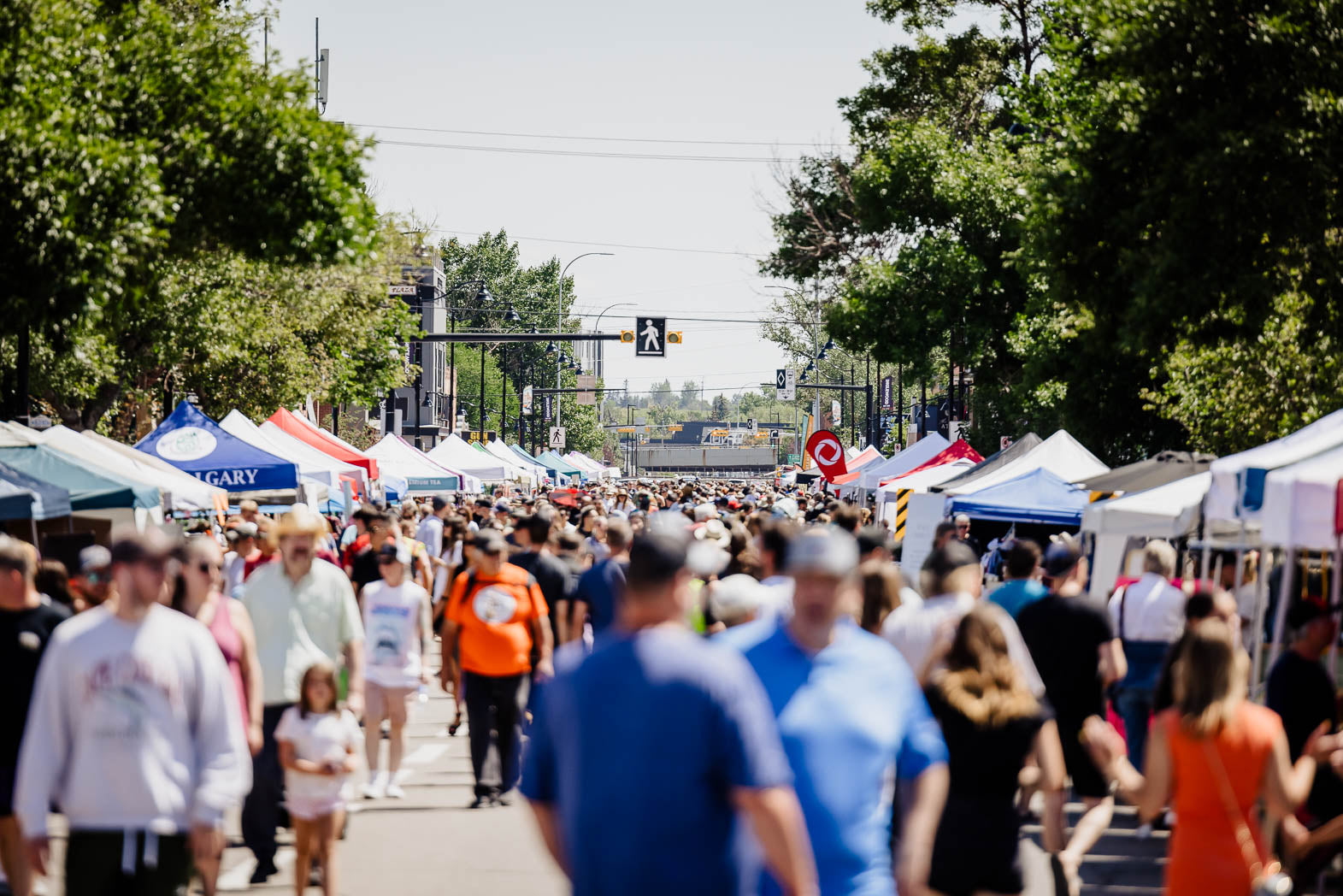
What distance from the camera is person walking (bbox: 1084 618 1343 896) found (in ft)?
19.1

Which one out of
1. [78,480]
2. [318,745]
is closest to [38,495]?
[78,480]

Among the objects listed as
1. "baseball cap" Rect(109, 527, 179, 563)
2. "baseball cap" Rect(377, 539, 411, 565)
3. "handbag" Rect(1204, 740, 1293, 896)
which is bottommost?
"handbag" Rect(1204, 740, 1293, 896)

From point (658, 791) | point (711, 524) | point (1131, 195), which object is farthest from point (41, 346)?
point (658, 791)

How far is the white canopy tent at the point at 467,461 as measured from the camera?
132 feet

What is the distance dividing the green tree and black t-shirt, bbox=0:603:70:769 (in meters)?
9.34

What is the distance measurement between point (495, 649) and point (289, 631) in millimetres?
2040

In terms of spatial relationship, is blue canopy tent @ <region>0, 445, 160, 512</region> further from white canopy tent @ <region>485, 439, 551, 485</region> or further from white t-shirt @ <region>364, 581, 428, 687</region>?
white canopy tent @ <region>485, 439, 551, 485</region>

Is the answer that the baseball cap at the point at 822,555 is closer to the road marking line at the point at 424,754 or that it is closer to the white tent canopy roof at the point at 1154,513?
the road marking line at the point at 424,754

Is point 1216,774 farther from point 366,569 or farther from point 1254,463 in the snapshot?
point 366,569

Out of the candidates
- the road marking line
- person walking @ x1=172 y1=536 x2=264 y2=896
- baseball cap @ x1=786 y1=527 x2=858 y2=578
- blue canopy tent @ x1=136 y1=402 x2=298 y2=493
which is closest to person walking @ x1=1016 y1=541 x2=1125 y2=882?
person walking @ x1=172 y1=536 x2=264 y2=896

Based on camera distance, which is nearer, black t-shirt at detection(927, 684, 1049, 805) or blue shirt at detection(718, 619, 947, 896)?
blue shirt at detection(718, 619, 947, 896)

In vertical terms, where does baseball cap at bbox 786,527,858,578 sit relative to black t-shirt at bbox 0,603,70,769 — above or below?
above

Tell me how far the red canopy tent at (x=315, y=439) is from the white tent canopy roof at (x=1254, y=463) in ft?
61.0

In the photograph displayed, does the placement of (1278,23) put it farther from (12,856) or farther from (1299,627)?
(12,856)
